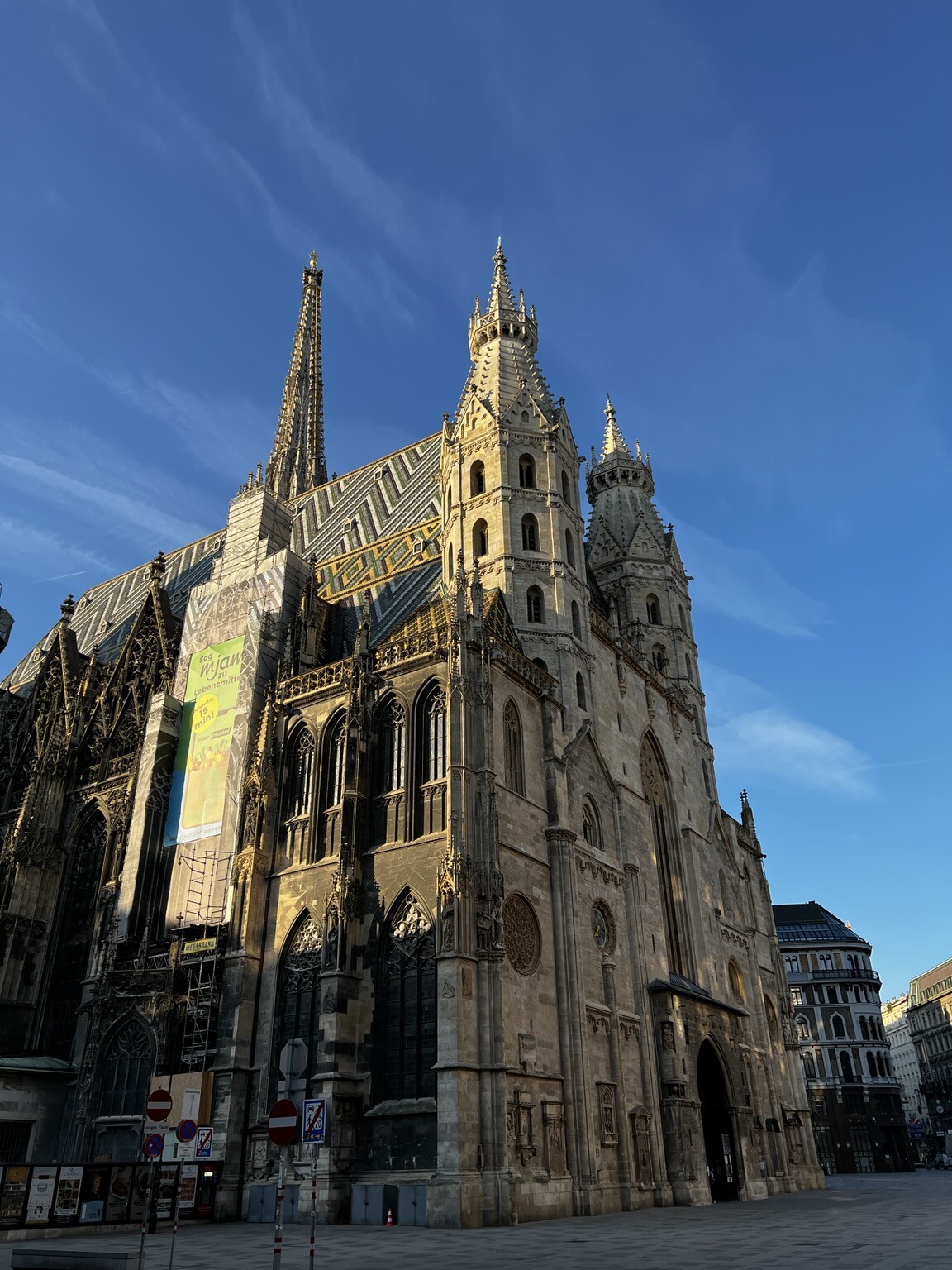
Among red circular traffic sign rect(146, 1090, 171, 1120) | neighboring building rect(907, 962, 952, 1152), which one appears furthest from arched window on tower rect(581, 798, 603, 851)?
neighboring building rect(907, 962, 952, 1152)

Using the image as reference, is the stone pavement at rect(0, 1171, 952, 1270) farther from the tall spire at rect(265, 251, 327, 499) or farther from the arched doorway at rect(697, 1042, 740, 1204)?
the tall spire at rect(265, 251, 327, 499)

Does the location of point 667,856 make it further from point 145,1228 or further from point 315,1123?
point 145,1228

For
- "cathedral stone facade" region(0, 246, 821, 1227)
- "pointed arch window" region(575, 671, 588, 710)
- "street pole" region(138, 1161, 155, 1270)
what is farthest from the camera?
"pointed arch window" region(575, 671, 588, 710)

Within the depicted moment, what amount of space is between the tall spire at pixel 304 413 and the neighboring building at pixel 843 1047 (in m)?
50.6

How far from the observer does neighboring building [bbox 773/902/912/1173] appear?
7006 cm

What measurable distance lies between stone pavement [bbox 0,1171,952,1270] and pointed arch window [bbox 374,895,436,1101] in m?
3.41

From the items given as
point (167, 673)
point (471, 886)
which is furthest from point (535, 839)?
point (167, 673)

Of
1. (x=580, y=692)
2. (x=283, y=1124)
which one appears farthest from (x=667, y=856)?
(x=283, y=1124)

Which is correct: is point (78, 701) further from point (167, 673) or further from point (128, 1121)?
point (128, 1121)

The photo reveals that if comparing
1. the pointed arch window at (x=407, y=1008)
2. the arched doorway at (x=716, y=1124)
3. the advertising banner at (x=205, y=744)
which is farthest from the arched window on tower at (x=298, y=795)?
the arched doorway at (x=716, y=1124)

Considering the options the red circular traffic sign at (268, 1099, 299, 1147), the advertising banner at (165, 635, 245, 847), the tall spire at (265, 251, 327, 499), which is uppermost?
the tall spire at (265, 251, 327, 499)

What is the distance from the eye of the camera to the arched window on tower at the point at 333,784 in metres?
29.5

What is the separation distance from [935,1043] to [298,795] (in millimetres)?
102344

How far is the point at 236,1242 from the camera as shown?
62.2 feet
